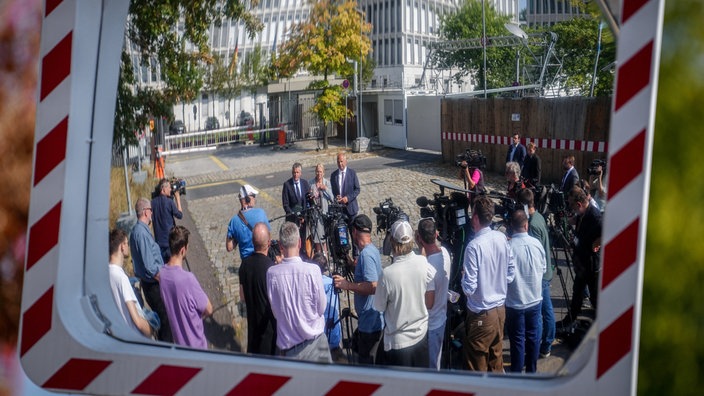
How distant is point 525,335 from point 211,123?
1.34 meters

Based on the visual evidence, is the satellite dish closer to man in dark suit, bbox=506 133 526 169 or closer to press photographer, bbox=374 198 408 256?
man in dark suit, bbox=506 133 526 169

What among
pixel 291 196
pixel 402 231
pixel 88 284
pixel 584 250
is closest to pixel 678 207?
pixel 584 250

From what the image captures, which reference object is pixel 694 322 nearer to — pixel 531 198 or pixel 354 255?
pixel 531 198

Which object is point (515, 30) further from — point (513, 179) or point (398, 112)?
point (398, 112)

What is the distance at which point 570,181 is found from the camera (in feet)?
6.30

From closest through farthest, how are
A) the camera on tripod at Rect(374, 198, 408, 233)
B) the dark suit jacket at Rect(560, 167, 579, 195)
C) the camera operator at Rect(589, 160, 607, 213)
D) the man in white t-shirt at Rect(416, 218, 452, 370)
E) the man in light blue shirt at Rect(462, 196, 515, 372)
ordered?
the camera operator at Rect(589, 160, 607, 213), the dark suit jacket at Rect(560, 167, 579, 195), the man in white t-shirt at Rect(416, 218, 452, 370), the camera on tripod at Rect(374, 198, 408, 233), the man in light blue shirt at Rect(462, 196, 515, 372)

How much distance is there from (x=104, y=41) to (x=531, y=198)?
153 centimetres

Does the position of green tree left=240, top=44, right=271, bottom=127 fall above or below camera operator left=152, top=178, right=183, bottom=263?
above

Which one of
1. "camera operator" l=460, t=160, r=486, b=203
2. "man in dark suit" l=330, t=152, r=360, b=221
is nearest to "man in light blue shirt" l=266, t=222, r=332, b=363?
"man in dark suit" l=330, t=152, r=360, b=221

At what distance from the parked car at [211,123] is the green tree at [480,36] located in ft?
2.73

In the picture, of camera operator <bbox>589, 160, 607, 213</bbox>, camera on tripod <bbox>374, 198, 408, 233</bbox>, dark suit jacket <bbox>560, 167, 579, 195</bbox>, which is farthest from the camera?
camera on tripod <bbox>374, 198, 408, 233</bbox>

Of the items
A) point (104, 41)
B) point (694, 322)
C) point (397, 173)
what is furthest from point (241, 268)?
point (694, 322)

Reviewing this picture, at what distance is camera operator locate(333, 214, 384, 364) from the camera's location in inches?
88.9

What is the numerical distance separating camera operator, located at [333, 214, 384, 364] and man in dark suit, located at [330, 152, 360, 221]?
140 mm
